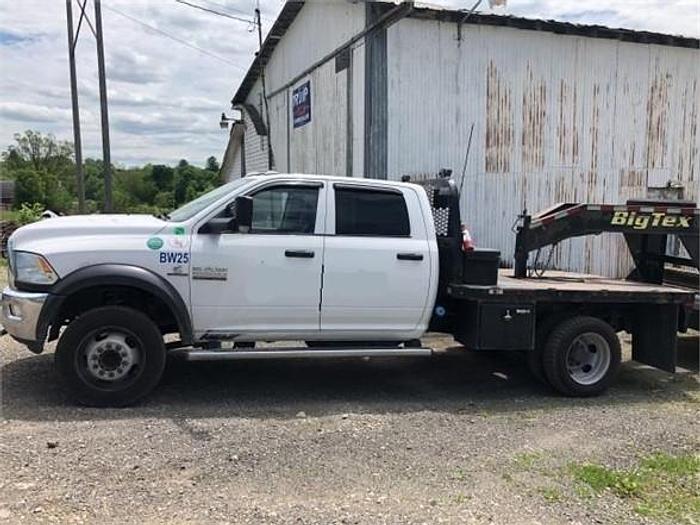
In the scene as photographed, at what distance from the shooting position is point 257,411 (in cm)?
591

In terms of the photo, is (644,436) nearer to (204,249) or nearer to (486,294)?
(486,294)

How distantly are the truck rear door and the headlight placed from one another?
2.27 metres

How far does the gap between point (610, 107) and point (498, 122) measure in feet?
7.80

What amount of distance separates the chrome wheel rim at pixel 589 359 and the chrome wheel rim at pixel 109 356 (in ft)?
13.6

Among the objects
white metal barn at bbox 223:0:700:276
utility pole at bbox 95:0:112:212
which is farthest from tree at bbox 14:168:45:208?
white metal barn at bbox 223:0:700:276

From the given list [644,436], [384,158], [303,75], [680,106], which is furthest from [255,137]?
[644,436]

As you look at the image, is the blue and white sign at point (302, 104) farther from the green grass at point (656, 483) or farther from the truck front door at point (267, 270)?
the green grass at point (656, 483)

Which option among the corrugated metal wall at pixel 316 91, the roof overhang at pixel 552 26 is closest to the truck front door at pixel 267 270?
the corrugated metal wall at pixel 316 91

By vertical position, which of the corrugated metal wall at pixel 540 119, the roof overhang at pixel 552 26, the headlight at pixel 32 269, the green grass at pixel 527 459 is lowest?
the green grass at pixel 527 459

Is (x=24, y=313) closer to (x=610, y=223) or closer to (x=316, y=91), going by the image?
(x=610, y=223)

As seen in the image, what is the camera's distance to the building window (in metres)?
6.42

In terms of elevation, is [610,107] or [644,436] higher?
[610,107]

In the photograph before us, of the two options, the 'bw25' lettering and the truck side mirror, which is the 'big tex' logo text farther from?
the 'bw25' lettering

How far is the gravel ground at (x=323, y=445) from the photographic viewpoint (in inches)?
163
